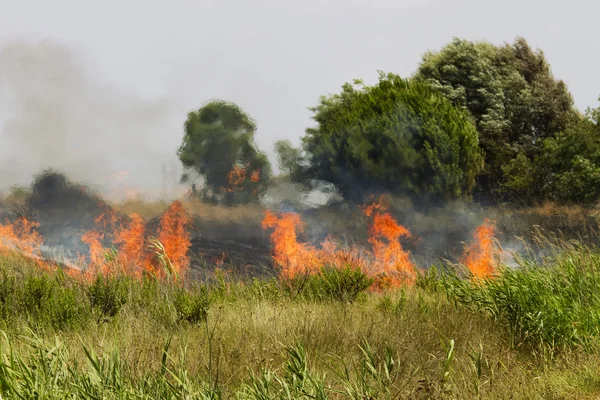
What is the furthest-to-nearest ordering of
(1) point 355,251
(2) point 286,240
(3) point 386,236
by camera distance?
(3) point 386,236 → (2) point 286,240 → (1) point 355,251

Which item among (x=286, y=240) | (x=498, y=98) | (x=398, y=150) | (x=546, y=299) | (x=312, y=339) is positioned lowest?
(x=312, y=339)

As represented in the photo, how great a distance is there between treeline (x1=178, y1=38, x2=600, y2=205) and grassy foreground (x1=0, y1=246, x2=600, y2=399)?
6.11 meters

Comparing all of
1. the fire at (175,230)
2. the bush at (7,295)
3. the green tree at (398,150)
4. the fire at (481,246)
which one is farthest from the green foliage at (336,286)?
the green tree at (398,150)

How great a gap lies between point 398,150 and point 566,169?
293 inches

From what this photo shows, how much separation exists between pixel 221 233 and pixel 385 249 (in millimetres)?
4353

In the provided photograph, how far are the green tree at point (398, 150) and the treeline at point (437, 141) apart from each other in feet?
0.11

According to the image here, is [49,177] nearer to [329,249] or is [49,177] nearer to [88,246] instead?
[88,246]

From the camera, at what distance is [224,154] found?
1565 cm

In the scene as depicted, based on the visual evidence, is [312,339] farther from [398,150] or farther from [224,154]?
[398,150]

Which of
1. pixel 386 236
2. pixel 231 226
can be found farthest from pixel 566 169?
pixel 231 226

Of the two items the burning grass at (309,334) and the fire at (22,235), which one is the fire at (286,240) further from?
the fire at (22,235)

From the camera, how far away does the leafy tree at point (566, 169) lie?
1970 cm

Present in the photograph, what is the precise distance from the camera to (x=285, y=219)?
15344mm

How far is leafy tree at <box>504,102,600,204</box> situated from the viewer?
19.7m
